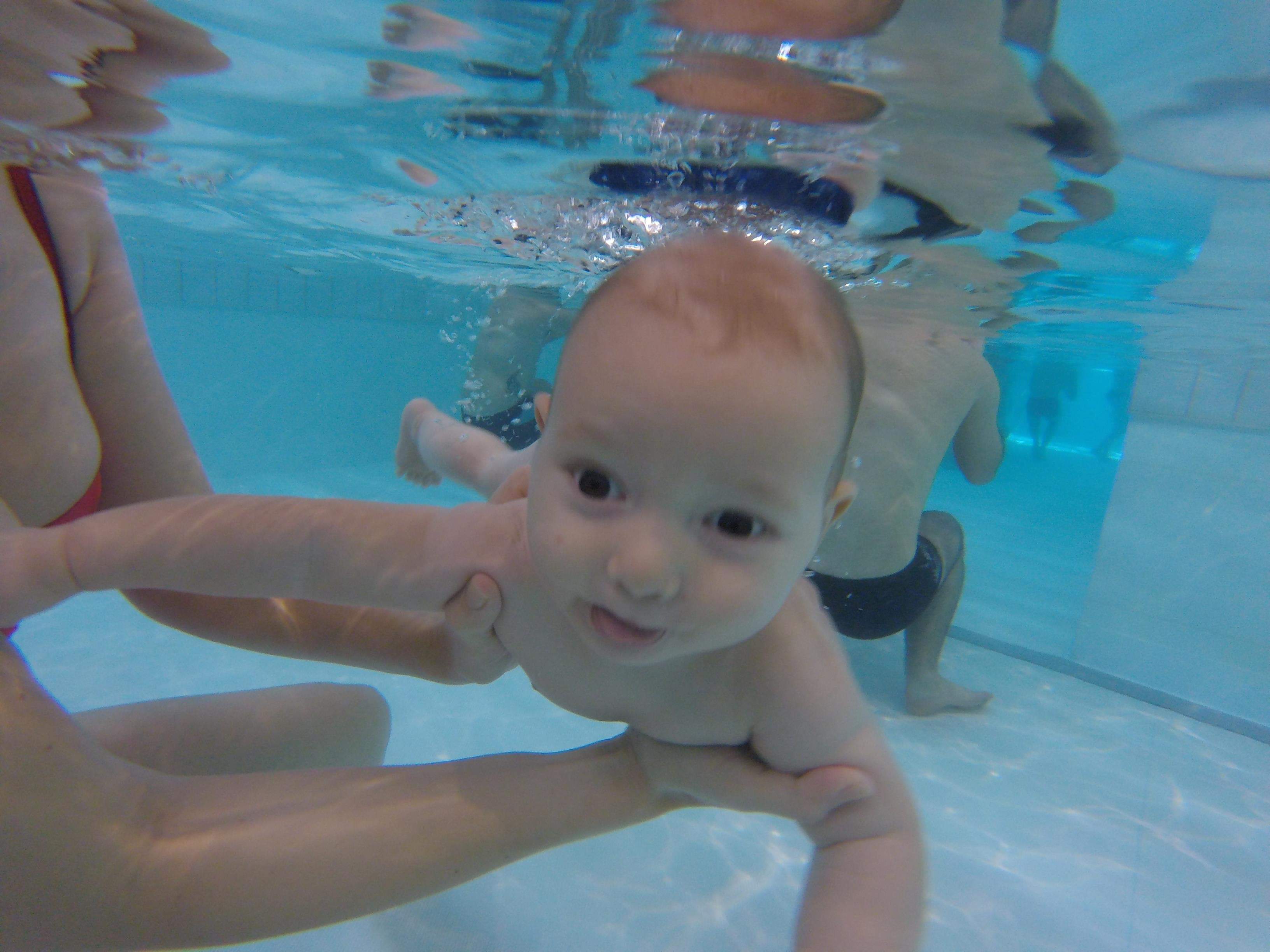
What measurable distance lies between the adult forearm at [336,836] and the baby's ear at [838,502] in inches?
39.0

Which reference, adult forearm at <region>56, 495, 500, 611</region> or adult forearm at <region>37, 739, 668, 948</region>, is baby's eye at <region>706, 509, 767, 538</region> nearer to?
adult forearm at <region>56, 495, 500, 611</region>

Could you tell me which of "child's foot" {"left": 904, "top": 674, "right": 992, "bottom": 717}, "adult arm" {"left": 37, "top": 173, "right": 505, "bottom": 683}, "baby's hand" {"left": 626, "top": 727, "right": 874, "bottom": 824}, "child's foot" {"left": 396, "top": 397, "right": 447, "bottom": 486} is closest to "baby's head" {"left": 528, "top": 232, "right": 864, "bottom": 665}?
"baby's hand" {"left": 626, "top": 727, "right": 874, "bottom": 824}

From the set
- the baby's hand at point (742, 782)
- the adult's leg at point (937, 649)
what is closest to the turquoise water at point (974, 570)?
the adult's leg at point (937, 649)

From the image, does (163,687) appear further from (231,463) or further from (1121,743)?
(231,463)

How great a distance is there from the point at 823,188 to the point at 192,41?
4.35 m

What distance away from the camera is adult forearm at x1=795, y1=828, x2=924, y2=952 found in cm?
165

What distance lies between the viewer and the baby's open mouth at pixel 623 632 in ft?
4.70

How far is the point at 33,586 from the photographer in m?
1.69

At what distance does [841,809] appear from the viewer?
183 cm

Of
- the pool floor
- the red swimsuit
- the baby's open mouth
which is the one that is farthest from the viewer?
the pool floor

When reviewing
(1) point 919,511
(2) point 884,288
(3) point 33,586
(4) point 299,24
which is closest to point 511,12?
(4) point 299,24

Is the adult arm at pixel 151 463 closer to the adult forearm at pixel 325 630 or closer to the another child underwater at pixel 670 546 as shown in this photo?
the adult forearm at pixel 325 630

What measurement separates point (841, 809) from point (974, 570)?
38.6ft

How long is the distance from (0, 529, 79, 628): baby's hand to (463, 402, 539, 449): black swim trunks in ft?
26.0
